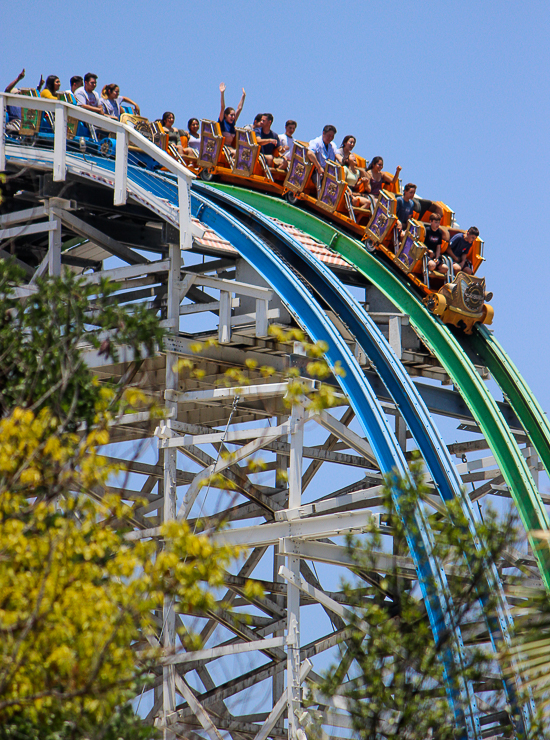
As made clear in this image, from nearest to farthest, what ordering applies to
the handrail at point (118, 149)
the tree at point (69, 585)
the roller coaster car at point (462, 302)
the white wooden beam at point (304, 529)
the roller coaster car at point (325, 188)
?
the tree at point (69, 585), the white wooden beam at point (304, 529), the handrail at point (118, 149), the roller coaster car at point (462, 302), the roller coaster car at point (325, 188)

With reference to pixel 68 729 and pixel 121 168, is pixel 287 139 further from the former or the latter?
pixel 68 729

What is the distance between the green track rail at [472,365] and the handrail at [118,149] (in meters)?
4.90

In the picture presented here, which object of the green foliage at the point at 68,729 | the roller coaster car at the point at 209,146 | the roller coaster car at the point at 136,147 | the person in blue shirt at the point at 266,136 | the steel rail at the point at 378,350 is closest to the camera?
the green foliage at the point at 68,729

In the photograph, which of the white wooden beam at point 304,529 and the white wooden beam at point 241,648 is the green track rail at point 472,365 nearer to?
the white wooden beam at point 304,529

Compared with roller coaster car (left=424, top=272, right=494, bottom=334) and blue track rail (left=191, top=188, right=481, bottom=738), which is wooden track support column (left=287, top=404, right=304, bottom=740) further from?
roller coaster car (left=424, top=272, right=494, bottom=334)

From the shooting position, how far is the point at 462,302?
2066 centimetres

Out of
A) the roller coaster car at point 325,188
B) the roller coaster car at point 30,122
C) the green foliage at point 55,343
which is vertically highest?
the roller coaster car at point 325,188

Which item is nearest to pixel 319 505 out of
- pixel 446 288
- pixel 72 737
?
pixel 446 288

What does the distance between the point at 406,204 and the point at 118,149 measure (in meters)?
7.35

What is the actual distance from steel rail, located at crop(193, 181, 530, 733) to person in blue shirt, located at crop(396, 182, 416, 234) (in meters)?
3.11

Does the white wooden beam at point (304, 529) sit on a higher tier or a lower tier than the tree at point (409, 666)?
higher

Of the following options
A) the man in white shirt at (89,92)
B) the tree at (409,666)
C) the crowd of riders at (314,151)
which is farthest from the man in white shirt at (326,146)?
the tree at (409,666)

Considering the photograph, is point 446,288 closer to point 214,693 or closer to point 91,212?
point 91,212

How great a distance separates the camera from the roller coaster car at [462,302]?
20.5m
